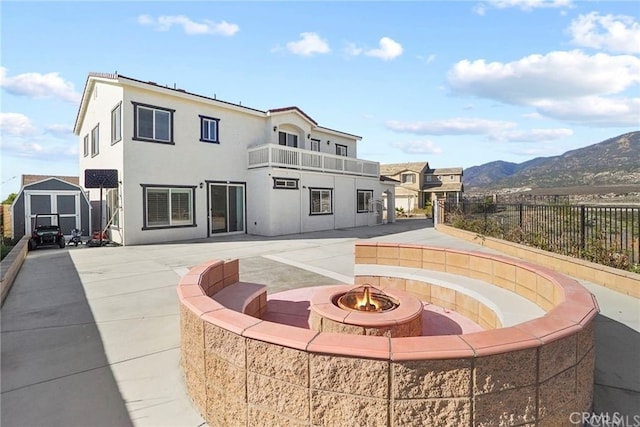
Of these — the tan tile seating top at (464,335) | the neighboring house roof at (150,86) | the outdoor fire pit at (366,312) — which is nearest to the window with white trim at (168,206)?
the neighboring house roof at (150,86)

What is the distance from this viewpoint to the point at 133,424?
2887mm

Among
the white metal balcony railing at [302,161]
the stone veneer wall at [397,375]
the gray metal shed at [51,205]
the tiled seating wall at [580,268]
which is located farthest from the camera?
the white metal balcony railing at [302,161]

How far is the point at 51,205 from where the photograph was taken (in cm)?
1566

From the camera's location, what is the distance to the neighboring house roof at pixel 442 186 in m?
43.5

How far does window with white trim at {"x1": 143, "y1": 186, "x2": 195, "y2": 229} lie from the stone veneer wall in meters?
12.9

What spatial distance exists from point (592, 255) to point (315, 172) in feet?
45.1

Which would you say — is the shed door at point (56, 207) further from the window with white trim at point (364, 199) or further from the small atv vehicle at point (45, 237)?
the window with white trim at point (364, 199)

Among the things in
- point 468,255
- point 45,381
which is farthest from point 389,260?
point 45,381

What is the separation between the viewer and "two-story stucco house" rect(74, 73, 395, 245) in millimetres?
13781

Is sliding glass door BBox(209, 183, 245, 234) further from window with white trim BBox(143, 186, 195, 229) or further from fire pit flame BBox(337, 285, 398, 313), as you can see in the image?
fire pit flame BBox(337, 285, 398, 313)

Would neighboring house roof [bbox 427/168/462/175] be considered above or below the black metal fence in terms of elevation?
above

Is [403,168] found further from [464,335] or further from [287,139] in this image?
[464,335]

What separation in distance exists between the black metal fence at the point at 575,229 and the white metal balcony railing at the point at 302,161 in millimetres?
9809

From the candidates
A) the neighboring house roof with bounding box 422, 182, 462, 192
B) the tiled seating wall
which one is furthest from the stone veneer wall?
the neighboring house roof with bounding box 422, 182, 462, 192
